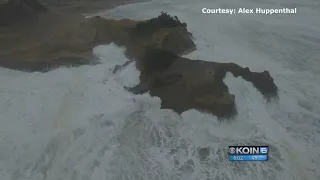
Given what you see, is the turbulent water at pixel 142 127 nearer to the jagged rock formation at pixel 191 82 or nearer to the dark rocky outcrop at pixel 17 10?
the jagged rock formation at pixel 191 82

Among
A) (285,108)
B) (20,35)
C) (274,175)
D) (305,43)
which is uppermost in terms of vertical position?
(20,35)

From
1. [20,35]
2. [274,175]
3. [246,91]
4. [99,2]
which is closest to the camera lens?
[274,175]

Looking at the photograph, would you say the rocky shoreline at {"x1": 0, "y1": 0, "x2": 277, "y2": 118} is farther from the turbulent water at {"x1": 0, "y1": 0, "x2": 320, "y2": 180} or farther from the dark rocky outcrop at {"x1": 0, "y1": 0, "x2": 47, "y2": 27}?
the turbulent water at {"x1": 0, "y1": 0, "x2": 320, "y2": 180}

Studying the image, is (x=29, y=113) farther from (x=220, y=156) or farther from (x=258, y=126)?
(x=258, y=126)

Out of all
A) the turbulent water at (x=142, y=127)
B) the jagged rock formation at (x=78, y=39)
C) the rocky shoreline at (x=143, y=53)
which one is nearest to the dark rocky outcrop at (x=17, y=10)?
the rocky shoreline at (x=143, y=53)

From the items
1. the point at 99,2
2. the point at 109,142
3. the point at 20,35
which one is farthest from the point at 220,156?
the point at 99,2

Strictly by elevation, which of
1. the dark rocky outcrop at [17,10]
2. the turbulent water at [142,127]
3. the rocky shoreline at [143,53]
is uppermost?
the dark rocky outcrop at [17,10]

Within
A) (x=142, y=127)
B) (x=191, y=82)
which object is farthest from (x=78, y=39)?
(x=142, y=127)

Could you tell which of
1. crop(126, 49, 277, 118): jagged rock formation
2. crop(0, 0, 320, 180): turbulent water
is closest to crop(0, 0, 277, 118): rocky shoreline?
crop(126, 49, 277, 118): jagged rock formation
